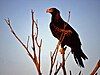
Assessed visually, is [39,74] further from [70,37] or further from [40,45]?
[70,37]

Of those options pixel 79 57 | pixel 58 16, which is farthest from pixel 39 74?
pixel 58 16

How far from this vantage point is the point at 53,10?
20.6 ft

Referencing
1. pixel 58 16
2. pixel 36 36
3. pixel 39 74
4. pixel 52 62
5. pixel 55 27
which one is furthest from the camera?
pixel 58 16

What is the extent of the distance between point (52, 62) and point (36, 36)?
28 cm

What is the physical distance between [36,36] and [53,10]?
15.1 feet

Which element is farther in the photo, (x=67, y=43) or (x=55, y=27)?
(x=55, y=27)

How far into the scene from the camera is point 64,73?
1.84 m

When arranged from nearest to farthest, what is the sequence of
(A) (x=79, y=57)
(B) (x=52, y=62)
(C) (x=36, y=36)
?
A: (B) (x=52, y=62)
(C) (x=36, y=36)
(A) (x=79, y=57)

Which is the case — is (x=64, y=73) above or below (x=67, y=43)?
above

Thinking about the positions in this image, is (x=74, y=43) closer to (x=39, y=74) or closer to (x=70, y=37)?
(x=70, y=37)

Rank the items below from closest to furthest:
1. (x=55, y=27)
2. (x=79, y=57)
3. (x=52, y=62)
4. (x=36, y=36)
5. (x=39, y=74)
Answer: (x=39, y=74), (x=52, y=62), (x=36, y=36), (x=79, y=57), (x=55, y=27)

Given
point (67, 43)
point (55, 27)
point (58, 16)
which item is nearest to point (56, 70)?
point (67, 43)

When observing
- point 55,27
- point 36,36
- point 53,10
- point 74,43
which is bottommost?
point 74,43

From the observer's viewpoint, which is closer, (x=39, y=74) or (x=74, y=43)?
(x=39, y=74)
